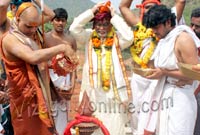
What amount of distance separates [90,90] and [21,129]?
53.4 inches

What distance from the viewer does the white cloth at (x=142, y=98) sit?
4969mm

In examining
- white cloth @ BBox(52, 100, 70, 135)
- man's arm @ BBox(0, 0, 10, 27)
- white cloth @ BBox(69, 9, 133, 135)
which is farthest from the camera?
white cloth @ BBox(69, 9, 133, 135)

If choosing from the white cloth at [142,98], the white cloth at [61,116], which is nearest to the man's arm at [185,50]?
the white cloth at [142,98]

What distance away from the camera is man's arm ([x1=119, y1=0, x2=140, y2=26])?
5.75m

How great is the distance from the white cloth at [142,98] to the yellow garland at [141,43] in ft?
0.16

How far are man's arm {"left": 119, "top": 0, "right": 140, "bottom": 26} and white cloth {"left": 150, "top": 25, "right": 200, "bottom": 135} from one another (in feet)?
3.63

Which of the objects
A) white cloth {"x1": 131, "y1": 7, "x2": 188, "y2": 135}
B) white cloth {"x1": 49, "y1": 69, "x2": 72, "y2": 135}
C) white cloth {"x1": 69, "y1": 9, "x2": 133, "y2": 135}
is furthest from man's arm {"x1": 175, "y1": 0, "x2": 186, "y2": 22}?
white cloth {"x1": 49, "y1": 69, "x2": 72, "y2": 135}

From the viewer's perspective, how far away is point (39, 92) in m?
4.38

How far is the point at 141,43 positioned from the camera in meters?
5.52

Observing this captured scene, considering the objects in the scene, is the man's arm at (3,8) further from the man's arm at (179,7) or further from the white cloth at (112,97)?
the man's arm at (179,7)

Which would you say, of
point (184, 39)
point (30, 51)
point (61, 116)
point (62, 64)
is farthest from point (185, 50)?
point (61, 116)

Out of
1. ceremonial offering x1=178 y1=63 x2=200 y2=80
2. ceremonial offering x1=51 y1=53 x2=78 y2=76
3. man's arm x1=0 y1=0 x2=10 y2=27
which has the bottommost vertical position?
ceremonial offering x1=178 y1=63 x2=200 y2=80

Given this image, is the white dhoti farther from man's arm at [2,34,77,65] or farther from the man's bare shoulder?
man's arm at [2,34,77,65]

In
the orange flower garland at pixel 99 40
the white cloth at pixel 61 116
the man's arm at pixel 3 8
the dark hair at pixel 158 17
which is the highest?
the man's arm at pixel 3 8
